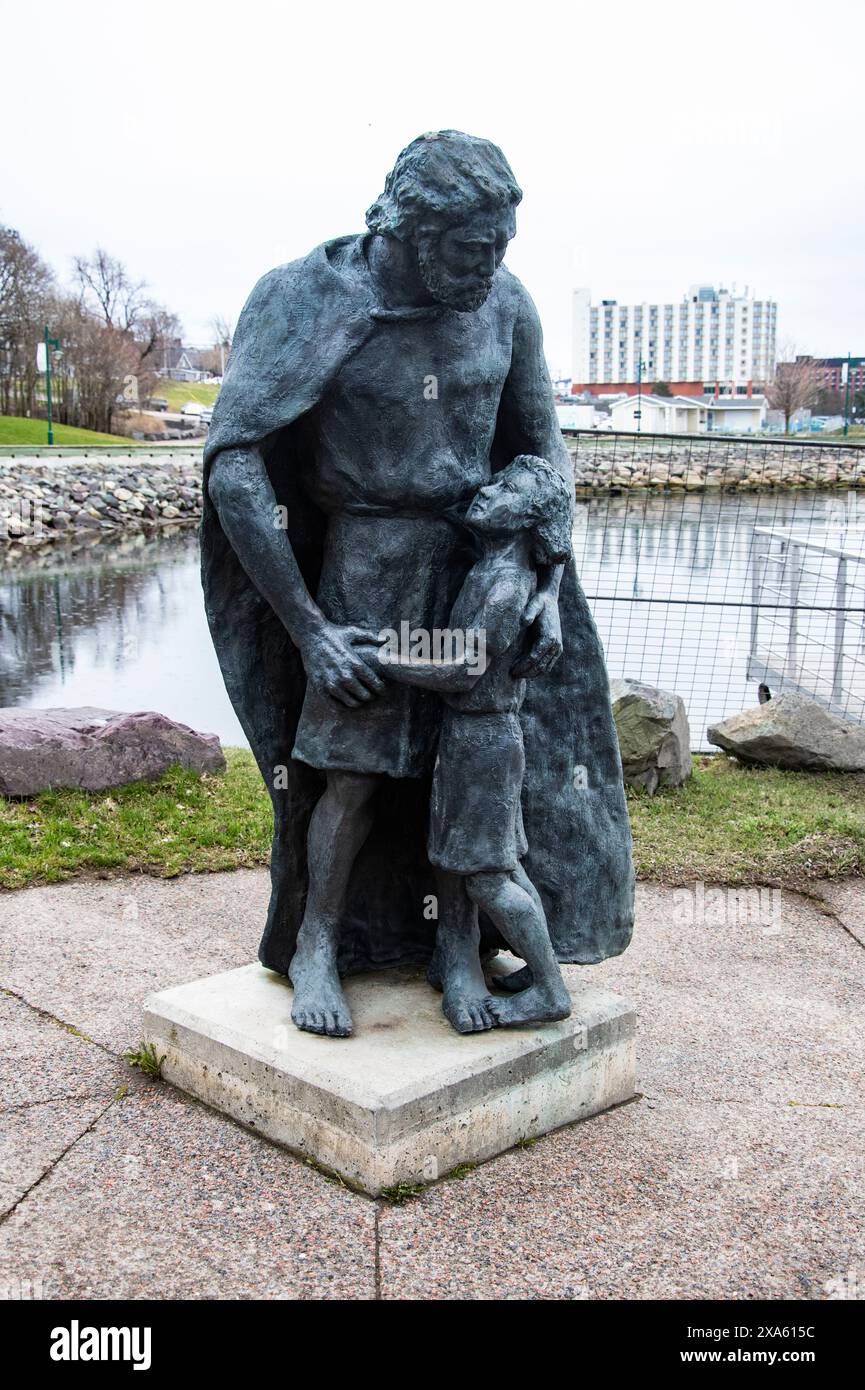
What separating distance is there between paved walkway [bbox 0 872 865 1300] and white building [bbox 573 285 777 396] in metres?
77.1

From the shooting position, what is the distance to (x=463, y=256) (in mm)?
3496

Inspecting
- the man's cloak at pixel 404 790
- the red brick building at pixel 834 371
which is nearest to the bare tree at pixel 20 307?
the red brick building at pixel 834 371

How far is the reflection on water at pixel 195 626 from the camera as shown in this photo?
11.5 metres

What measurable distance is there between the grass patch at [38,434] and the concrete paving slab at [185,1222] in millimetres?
38807

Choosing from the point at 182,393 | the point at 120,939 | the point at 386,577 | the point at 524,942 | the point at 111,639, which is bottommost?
the point at 111,639

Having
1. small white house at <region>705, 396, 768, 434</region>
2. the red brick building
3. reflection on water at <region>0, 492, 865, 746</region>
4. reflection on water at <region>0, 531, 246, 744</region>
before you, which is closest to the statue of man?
reflection on water at <region>0, 492, 865, 746</region>

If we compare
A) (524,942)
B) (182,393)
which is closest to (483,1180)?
(524,942)

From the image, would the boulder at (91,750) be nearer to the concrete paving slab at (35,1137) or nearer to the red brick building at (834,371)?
the concrete paving slab at (35,1137)

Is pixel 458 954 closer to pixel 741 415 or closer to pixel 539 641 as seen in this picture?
pixel 539 641

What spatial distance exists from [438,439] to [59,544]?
2230 centimetres

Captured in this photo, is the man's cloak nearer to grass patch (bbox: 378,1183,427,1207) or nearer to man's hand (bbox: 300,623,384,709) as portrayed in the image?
man's hand (bbox: 300,623,384,709)

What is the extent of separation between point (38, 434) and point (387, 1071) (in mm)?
41926

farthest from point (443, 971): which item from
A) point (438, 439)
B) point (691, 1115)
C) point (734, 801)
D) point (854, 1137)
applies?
point (734, 801)

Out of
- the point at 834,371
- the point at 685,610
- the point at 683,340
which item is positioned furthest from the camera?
the point at 683,340
